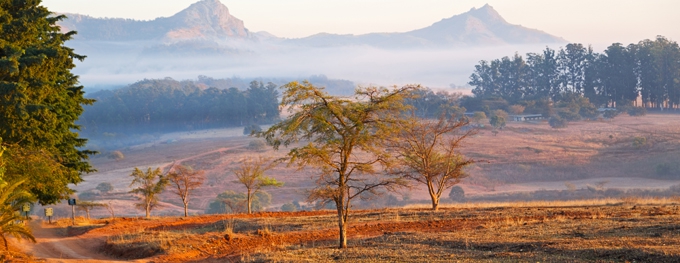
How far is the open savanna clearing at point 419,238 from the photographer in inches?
624

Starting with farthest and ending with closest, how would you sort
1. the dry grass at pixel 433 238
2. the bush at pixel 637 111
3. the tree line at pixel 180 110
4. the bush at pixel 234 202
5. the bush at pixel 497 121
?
the tree line at pixel 180 110 < the bush at pixel 637 111 < the bush at pixel 497 121 < the bush at pixel 234 202 < the dry grass at pixel 433 238

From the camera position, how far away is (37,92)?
2645 centimetres

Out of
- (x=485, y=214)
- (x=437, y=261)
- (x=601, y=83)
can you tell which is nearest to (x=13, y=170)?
(x=437, y=261)

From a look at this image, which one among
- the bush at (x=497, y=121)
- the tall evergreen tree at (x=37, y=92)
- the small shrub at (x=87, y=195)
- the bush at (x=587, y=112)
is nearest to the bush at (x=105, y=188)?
the small shrub at (x=87, y=195)

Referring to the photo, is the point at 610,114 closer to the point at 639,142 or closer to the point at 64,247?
the point at 639,142

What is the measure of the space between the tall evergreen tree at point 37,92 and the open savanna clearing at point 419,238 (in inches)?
127

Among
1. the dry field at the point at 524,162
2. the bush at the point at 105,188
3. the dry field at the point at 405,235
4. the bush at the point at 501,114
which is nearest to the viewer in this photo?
the dry field at the point at 405,235

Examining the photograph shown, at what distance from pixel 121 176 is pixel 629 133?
227ft

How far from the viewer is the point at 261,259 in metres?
17.4

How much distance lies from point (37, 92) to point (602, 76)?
4415 inches

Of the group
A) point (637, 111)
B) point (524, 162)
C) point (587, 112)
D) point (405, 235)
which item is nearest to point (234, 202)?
point (405, 235)

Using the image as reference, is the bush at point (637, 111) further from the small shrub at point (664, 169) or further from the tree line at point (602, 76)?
the small shrub at point (664, 169)

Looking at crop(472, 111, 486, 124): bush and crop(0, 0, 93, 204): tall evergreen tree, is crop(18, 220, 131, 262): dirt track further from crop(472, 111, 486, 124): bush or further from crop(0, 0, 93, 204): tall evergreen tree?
crop(472, 111, 486, 124): bush

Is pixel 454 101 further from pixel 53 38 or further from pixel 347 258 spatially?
pixel 347 258
